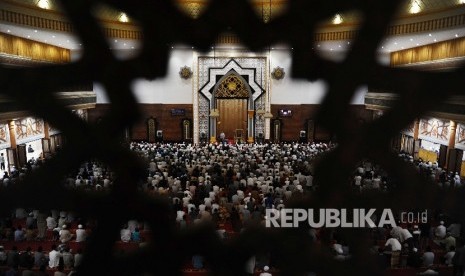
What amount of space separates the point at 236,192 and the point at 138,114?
11489 mm

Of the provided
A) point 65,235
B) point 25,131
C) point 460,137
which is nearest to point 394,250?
point 65,235

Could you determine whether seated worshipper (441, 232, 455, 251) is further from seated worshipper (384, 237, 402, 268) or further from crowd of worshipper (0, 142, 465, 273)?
seated worshipper (384, 237, 402, 268)

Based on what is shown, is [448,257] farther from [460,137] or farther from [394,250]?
[460,137]

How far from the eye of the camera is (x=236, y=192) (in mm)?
12562

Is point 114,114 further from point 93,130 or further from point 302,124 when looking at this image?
point 302,124

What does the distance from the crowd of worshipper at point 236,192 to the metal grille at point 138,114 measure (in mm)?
3079

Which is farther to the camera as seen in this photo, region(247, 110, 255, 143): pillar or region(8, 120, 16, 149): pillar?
region(247, 110, 255, 143): pillar

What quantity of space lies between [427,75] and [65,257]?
26.7 feet

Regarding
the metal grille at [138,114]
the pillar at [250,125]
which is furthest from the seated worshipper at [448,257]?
the pillar at [250,125]

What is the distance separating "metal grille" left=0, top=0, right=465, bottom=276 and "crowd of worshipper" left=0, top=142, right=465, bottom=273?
3079 mm

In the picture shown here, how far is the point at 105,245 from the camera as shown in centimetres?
121

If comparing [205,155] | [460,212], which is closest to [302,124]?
[205,155]

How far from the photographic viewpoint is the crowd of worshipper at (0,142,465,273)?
8.17 m

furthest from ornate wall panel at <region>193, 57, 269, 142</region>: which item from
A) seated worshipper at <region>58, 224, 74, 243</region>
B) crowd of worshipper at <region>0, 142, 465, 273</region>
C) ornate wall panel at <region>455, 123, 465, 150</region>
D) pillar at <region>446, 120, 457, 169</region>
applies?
seated worshipper at <region>58, 224, 74, 243</region>
